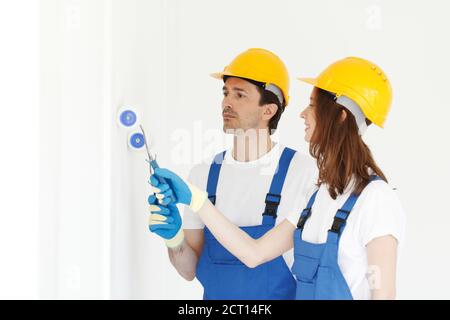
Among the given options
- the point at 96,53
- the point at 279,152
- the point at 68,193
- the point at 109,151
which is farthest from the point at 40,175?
the point at 279,152

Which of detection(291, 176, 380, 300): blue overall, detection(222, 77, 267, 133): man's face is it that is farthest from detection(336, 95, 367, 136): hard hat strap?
detection(222, 77, 267, 133): man's face

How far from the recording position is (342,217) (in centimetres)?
172

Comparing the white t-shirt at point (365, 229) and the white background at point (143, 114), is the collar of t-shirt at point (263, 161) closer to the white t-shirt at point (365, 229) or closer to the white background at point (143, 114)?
the white background at point (143, 114)

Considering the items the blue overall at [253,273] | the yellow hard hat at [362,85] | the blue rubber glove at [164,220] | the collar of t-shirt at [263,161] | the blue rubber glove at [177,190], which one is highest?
the yellow hard hat at [362,85]

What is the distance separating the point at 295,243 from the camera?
1.86 meters

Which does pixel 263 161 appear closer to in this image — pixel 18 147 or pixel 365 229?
pixel 365 229

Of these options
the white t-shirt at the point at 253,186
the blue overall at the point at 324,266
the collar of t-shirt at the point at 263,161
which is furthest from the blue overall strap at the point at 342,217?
the collar of t-shirt at the point at 263,161

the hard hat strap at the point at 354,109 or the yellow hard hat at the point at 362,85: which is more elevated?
the yellow hard hat at the point at 362,85

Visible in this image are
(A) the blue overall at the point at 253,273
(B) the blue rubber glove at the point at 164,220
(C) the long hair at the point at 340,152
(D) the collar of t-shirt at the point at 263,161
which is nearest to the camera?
(C) the long hair at the point at 340,152

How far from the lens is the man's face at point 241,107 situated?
2289 millimetres

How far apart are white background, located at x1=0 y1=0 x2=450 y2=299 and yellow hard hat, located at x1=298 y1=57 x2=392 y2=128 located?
699 mm

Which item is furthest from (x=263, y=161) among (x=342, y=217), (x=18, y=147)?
(x=18, y=147)
